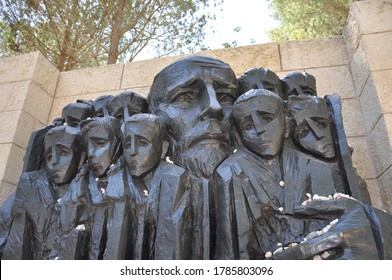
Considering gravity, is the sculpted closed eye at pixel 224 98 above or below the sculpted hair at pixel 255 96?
above

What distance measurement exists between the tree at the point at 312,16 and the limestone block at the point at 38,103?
6134 millimetres

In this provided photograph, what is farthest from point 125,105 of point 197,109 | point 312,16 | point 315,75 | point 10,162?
point 312,16

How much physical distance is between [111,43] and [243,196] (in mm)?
5784

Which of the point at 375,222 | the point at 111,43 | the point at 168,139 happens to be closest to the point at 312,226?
the point at 375,222

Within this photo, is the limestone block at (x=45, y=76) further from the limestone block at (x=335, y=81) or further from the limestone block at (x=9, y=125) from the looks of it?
the limestone block at (x=335, y=81)

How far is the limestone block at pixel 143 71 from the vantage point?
378 cm

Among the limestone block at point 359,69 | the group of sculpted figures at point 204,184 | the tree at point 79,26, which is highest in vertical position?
the tree at point 79,26

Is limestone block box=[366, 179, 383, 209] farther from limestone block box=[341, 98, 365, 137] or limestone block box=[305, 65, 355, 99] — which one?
limestone block box=[305, 65, 355, 99]

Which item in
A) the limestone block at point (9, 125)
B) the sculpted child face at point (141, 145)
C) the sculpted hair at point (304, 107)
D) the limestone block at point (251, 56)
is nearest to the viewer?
the sculpted child face at point (141, 145)

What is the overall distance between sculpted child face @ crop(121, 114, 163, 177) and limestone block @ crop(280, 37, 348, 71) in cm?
197

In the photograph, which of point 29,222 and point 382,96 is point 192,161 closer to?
point 29,222

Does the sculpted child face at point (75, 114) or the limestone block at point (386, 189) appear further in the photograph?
the sculpted child face at point (75, 114)

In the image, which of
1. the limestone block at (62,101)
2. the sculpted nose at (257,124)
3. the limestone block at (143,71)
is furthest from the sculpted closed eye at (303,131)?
the limestone block at (62,101)

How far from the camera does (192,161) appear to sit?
2.04 meters
